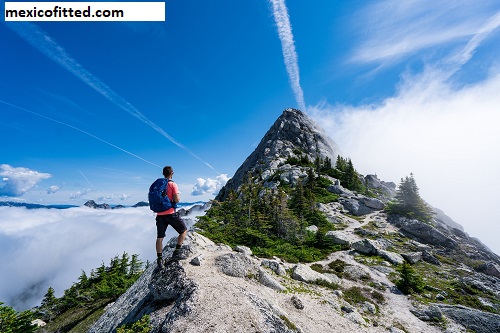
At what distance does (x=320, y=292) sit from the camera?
1677 centimetres

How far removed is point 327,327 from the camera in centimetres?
1155

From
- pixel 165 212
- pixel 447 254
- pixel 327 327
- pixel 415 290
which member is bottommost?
pixel 447 254

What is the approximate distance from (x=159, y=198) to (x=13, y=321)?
3688cm

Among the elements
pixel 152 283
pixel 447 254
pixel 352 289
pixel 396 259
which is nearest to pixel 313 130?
pixel 447 254

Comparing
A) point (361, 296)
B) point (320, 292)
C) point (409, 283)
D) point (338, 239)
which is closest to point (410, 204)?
point (338, 239)

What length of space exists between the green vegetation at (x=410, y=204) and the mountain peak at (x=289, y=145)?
197 feet

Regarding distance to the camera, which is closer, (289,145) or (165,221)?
(165,221)

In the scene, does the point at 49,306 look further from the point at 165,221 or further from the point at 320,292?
the point at 165,221

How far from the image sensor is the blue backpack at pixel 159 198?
9.42 metres

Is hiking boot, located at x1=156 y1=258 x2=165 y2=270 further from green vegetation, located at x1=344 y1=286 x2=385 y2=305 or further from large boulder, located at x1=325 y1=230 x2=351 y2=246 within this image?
large boulder, located at x1=325 y1=230 x2=351 y2=246

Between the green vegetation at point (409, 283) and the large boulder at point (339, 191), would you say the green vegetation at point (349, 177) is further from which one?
the green vegetation at point (409, 283)

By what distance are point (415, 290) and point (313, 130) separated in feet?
482

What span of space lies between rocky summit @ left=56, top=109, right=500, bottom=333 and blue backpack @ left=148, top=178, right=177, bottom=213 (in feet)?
10.8

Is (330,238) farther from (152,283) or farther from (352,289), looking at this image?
(152,283)
